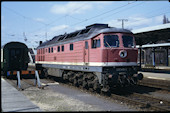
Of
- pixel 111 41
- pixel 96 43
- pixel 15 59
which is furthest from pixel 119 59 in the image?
pixel 15 59

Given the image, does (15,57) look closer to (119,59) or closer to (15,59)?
(15,59)

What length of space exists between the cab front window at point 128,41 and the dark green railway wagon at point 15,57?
1194 centimetres

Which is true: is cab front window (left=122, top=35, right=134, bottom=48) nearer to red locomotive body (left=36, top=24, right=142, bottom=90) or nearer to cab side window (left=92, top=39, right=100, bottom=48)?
red locomotive body (left=36, top=24, right=142, bottom=90)

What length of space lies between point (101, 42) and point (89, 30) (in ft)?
6.60

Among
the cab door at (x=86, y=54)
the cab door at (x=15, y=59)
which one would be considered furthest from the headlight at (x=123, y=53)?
the cab door at (x=15, y=59)

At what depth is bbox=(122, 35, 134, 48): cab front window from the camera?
11656 mm

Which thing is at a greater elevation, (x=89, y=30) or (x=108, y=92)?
(x=89, y=30)

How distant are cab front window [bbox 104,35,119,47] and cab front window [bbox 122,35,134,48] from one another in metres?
0.46

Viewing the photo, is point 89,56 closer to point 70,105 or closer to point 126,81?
point 126,81

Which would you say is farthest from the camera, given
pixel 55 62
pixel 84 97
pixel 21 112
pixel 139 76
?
pixel 55 62

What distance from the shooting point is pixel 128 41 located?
11.9 meters

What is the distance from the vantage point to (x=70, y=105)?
878cm

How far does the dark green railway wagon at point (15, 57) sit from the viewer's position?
1960 cm

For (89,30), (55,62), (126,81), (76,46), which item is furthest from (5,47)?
(126,81)
